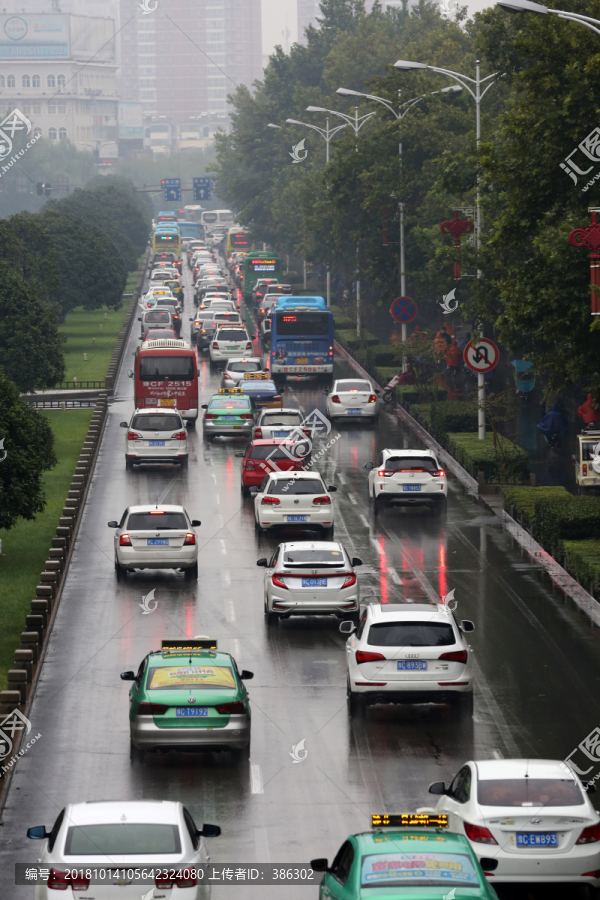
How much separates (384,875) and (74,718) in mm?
10066

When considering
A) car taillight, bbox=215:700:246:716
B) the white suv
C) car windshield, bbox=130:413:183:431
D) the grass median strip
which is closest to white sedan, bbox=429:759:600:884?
car taillight, bbox=215:700:246:716

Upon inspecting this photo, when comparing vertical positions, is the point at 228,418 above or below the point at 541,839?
below

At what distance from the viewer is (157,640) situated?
23547 millimetres

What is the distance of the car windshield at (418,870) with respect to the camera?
1008 cm

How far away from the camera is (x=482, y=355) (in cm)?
3891

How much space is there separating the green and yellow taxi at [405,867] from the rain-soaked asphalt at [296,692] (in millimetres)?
2350

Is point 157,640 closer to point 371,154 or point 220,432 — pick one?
point 220,432

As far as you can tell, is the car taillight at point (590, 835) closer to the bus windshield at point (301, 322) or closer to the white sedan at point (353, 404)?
the white sedan at point (353, 404)

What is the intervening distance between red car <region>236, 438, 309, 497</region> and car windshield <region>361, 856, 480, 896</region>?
26.4 meters

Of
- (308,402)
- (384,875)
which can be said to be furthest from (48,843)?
(308,402)

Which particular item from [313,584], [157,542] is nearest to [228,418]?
[157,542]

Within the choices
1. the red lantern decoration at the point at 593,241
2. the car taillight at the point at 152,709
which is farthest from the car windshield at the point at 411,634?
the red lantern decoration at the point at 593,241

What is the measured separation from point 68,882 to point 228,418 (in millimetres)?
35530

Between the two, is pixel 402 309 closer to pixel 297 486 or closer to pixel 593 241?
pixel 297 486
